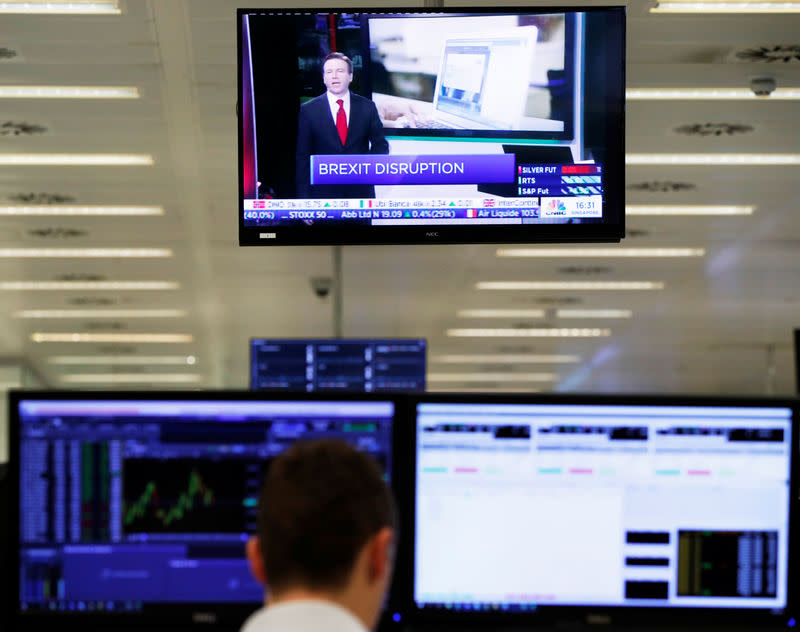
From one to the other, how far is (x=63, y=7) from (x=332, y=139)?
378cm

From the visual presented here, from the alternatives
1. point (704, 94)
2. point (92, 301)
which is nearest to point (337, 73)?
point (704, 94)

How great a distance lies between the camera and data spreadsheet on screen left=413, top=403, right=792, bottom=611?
96.8 inches

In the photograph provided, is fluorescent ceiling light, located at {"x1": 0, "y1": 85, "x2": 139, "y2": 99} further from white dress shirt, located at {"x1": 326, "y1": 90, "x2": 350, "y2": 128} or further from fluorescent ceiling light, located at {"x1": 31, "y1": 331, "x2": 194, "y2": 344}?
fluorescent ceiling light, located at {"x1": 31, "y1": 331, "x2": 194, "y2": 344}

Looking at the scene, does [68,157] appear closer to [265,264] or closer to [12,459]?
[265,264]

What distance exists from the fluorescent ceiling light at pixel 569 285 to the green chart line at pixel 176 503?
13.1 metres

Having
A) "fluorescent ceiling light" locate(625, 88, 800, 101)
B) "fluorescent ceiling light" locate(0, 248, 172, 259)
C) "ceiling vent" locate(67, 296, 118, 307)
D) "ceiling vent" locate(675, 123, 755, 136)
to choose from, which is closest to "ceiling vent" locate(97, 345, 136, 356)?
"ceiling vent" locate(67, 296, 118, 307)

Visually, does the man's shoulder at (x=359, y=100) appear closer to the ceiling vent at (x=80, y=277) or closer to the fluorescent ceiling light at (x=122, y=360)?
the ceiling vent at (x=80, y=277)

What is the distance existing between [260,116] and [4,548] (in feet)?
6.16

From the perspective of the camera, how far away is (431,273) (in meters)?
14.8

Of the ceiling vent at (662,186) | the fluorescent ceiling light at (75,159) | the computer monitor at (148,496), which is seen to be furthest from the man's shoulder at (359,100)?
the ceiling vent at (662,186)

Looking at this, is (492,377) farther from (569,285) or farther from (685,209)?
(685,209)

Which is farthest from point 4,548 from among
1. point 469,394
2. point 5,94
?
point 5,94

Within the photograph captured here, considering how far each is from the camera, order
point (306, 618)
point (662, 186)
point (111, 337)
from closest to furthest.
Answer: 1. point (306, 618)
2. point (662, 186)
3. point (111, 337)

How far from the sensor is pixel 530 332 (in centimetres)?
1964
